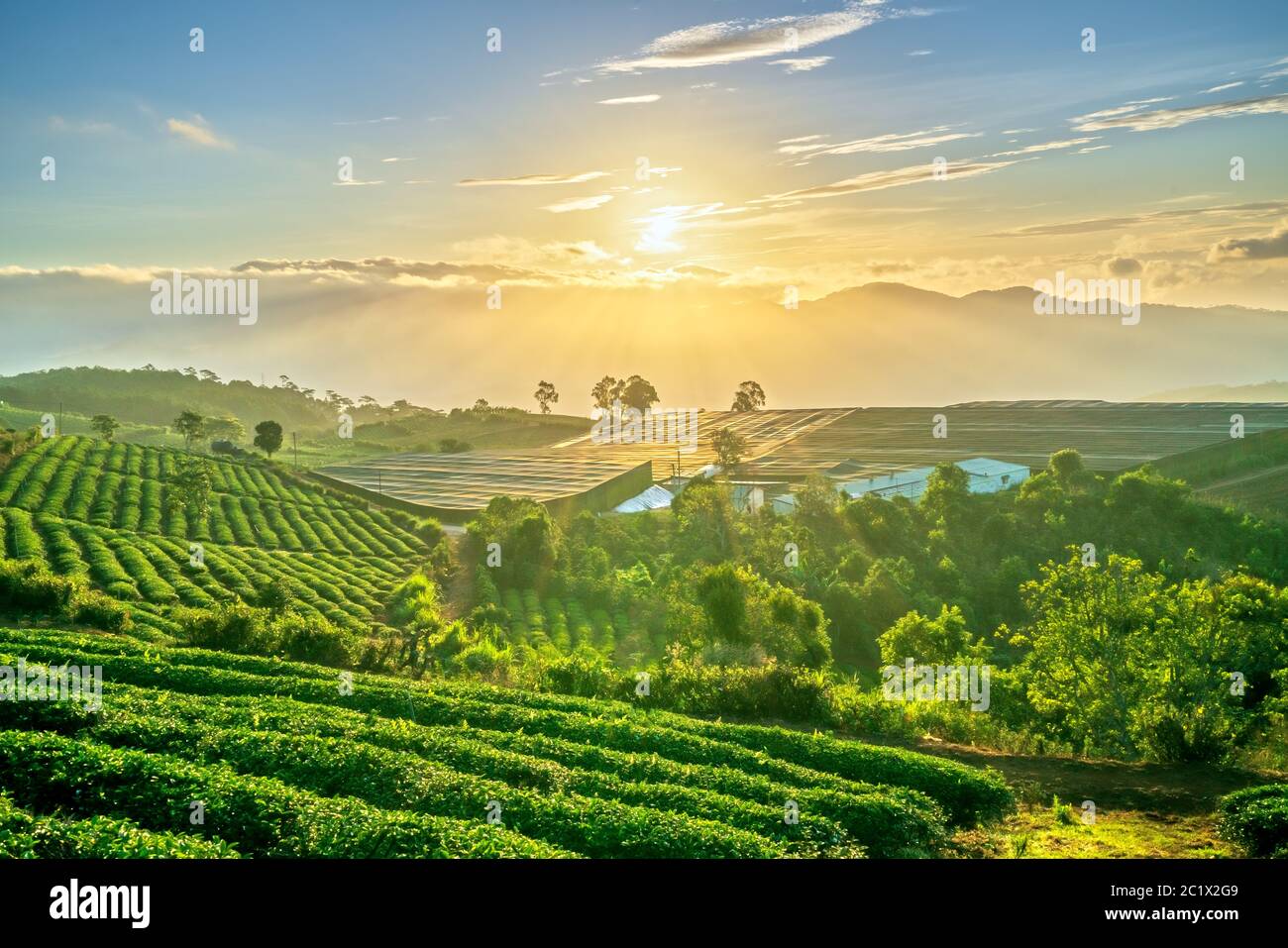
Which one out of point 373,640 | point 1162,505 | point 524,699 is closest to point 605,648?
point 373,640

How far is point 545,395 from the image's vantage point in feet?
490

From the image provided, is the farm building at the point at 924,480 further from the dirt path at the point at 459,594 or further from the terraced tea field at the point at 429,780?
the terraced tea field at the point at 429,780

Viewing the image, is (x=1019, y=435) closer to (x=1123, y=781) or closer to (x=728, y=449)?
(x=728, y=449)

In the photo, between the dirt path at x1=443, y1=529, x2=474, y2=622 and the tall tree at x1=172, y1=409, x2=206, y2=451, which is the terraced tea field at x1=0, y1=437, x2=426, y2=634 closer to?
the dirt path at x1=443, y1=529, x2=474, y2=622

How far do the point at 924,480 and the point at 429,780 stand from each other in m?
78.8

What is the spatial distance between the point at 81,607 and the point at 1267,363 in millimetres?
214966

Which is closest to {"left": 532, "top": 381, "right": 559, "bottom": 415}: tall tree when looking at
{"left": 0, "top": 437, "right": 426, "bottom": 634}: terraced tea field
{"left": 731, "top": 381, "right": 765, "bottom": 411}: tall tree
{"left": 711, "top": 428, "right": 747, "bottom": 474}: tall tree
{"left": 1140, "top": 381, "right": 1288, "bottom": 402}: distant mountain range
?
{"left": 731, "top": 381, "right": 765, "bottom": 411}: tall tree

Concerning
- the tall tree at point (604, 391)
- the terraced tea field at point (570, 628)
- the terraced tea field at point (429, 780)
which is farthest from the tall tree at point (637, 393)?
the terraced tea field at point (429, 780)

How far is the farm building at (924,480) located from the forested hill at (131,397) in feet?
427

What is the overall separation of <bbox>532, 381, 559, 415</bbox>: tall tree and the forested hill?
6340 centimetres

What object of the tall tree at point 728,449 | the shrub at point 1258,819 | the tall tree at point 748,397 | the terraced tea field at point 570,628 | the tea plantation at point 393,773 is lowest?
the terraced tea field at point 570,628

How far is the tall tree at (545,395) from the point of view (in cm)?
14875
